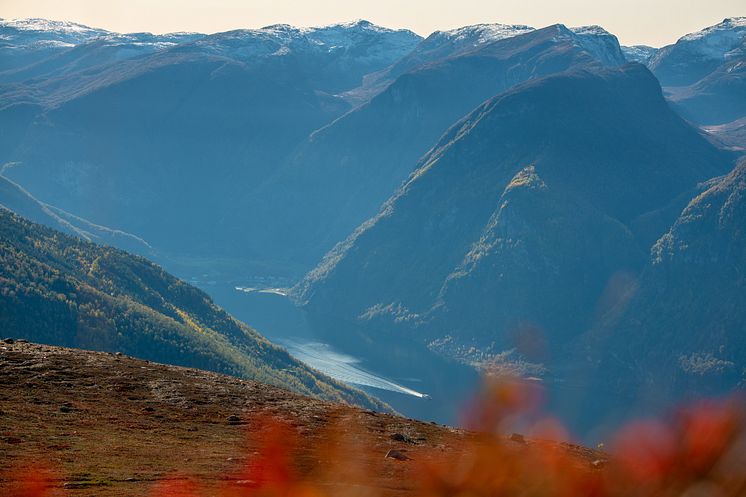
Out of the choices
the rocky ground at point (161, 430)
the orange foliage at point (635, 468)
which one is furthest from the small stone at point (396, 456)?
the orange foliage at point (635, 468)

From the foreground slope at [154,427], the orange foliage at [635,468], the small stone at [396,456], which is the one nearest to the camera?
the orange foliage at [635,468]

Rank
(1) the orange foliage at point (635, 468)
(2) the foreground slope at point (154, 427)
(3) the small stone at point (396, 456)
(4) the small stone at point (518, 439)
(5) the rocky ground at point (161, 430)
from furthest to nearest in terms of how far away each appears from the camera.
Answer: (4) the small stone at point (518, 439), (3) the small stone at point (396, 456), (2) the foreground slope at point (154, 427), (5) the rocky ground at point (161, 430), (1) the orange foliage at point (635, 468)

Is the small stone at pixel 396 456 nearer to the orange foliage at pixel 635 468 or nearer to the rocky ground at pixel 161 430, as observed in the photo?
the rocky ground at pixel 161 430

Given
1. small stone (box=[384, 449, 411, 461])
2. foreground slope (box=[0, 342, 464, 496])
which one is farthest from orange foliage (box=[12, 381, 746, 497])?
small stone (box=[384, 449, 411, 461])

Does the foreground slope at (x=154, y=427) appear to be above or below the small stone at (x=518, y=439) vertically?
below

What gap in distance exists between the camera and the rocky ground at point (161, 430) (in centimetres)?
3316

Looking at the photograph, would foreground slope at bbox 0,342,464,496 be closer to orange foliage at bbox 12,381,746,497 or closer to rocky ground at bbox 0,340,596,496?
rocky ground at bbox 0,340,596,496

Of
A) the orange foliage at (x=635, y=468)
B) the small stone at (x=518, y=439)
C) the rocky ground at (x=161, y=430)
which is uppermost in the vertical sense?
the orange foliage at (x=635, y=468)

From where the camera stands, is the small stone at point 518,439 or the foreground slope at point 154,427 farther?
the small stone at point 518,439

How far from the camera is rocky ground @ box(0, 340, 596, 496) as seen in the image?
33.2m

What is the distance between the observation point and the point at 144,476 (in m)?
32.7

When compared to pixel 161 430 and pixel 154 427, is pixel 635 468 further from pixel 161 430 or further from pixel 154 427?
pixel 154 427

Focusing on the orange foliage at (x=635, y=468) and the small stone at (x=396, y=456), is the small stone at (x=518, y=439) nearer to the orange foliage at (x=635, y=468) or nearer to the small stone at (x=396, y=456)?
the small stone at (x=396, y=456)

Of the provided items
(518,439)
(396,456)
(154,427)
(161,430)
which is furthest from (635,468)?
(154,427)
